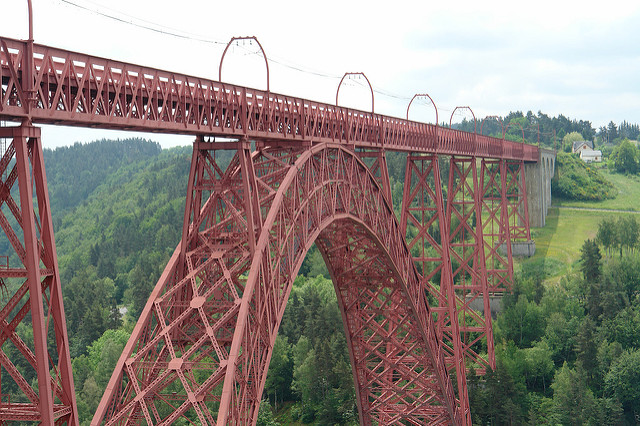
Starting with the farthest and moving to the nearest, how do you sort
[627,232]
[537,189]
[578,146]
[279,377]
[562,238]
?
[578,146] < [537,189] < [562,238] < [627,232] < [279,377]

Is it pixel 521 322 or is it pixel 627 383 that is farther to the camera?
pixel 521 322

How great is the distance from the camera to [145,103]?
18.4 meters

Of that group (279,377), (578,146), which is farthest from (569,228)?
(578,146)

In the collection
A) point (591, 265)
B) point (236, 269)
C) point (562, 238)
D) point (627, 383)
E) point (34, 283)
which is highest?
point (34, 283)

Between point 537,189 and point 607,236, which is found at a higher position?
point 537,189

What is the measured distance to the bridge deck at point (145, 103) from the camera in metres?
13.9

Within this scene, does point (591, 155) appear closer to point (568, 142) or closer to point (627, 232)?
point (568, 142)

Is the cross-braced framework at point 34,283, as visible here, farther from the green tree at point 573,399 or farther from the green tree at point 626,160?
the green tree at point 626,160

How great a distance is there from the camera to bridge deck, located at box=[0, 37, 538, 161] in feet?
45.8

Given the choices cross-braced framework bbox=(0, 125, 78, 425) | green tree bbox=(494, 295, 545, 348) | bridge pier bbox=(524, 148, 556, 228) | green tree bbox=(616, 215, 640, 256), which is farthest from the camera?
bridge pier bbox=(524, 148, 556, 228)

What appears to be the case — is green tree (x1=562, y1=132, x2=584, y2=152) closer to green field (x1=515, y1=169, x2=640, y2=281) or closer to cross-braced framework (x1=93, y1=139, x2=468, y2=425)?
green field (x1=515, y1=169, x2=640, y2=281)

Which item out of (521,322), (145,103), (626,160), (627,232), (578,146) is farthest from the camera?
(578,146)

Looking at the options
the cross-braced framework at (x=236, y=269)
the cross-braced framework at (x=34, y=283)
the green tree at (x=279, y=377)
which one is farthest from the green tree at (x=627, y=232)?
the cross-braced framework at (x=34, y=283)

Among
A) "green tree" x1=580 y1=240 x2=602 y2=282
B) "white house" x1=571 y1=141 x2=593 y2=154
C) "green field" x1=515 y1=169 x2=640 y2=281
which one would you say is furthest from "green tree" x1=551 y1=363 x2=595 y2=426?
"white house" x1=571 y1=141 x2=593 y2=154
